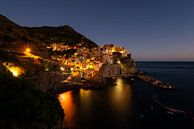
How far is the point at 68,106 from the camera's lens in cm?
5097

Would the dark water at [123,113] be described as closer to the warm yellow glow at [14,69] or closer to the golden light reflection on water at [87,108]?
the golden light reflection on water at [87,108]

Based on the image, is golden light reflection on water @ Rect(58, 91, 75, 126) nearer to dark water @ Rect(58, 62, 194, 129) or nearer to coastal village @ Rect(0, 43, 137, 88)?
dark water @ Rect(58, 62, 194, 129)

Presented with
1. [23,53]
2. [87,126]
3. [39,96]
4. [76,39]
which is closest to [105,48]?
[76,39]

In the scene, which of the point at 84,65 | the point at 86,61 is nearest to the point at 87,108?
the point at 84,65

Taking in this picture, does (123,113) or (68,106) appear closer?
(123,113)

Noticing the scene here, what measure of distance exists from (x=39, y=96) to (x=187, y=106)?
145 ft

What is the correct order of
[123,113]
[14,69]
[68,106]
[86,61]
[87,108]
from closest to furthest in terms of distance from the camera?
1. [123,113]
2. [14,69]
3. [87,108]
4. [68,106]
5. [86,61]

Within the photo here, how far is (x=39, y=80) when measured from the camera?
55750 mm

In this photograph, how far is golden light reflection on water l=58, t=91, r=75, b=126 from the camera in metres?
40.1

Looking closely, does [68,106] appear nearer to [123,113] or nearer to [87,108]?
[87,108]

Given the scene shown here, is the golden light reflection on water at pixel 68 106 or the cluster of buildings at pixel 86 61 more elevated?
the cluster of buildings at pixel 86 61

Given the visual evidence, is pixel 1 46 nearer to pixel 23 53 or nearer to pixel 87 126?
pixel 23 53

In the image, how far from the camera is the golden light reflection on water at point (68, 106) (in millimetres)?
40131

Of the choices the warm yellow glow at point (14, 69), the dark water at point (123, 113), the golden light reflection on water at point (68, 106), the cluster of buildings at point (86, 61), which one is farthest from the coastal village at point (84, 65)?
the dark water at point (123, 113)
